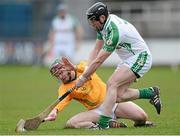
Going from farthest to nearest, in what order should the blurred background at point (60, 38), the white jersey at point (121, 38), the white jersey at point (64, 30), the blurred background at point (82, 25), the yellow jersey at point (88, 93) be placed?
the blurred background at point (82, 25)
the white jersey at point (64, 30)
the blurred background at point (60, 38)
the yellow jersey at point (88, 93)
the white jersey at point (121, 38)

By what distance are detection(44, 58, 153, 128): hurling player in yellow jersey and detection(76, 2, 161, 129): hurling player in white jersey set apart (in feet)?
0.69

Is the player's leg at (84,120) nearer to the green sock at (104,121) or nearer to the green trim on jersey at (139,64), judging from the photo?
the green sock at (104,121)

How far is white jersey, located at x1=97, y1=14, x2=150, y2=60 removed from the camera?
1223cm

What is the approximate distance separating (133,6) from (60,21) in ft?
30.5

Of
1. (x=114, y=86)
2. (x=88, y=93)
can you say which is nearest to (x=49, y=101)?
(x=88, y=93)

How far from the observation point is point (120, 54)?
41.7 ft

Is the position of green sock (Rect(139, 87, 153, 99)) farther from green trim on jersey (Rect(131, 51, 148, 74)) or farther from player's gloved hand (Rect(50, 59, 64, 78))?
player's gloved hand (Rect(50, 59, 64, 78))

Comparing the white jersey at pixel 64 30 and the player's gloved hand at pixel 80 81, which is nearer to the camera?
the player's gloved hand at pixel 80 81

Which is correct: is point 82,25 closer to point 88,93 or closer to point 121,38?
point 88,93

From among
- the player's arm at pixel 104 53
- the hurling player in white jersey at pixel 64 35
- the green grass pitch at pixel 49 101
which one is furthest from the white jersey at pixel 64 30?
the player's arm at pixel 104 53

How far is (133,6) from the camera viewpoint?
36062 millimetres

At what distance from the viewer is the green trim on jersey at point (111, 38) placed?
1220 cm

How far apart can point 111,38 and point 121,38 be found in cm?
23

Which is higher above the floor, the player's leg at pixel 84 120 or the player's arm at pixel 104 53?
the player's arm at pixel 104 53
